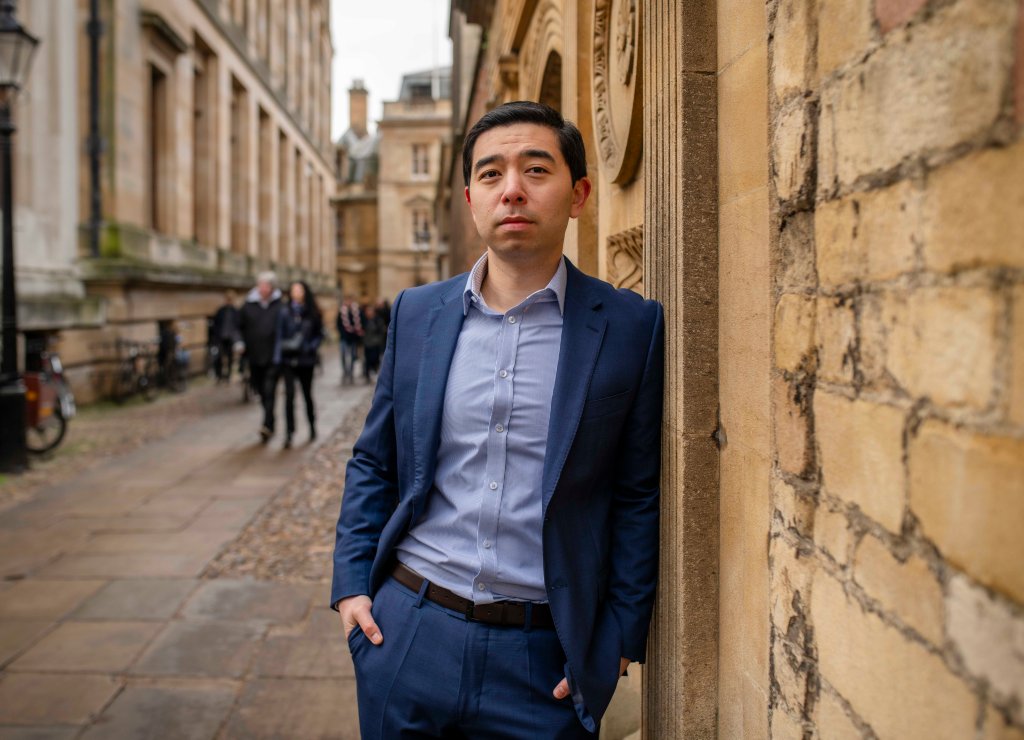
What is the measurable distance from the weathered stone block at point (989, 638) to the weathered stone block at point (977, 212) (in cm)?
37

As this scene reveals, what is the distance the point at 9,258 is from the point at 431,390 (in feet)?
24.5

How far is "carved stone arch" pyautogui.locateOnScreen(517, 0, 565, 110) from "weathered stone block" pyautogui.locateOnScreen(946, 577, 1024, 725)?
381cm

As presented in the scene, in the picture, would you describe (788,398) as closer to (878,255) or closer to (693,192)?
(878,255)

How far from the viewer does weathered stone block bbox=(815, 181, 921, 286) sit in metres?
1.06

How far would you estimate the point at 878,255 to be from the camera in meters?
1.14

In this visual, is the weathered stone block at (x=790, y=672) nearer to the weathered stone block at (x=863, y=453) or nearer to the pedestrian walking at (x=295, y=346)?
the weathered stone block at (x=863, y=453)

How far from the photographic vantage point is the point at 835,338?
4.17 feet

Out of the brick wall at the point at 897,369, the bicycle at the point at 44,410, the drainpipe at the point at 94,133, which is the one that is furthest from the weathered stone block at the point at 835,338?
the drainpipe at the point at 94,133

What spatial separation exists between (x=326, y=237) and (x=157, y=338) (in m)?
28.3

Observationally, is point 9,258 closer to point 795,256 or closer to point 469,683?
point 469,683

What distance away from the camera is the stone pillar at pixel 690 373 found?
1692 millimetres

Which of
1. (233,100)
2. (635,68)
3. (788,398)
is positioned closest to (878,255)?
(788,398)

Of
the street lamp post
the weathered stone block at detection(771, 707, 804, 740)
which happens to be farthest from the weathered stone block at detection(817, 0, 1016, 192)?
the street lamp post

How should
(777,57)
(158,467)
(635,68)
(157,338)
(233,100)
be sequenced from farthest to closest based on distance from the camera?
(233,100) → (157,338) → (158,467) → (635,68) → (777,57)
